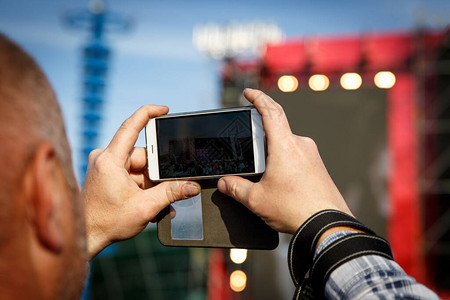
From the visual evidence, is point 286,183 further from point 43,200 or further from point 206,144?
point 43,200

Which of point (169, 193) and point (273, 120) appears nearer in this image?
point (273, 120)

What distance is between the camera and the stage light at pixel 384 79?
3658 millimetres

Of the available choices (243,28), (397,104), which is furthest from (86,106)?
(397,104)

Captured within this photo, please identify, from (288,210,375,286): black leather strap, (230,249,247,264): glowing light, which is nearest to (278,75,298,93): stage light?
(230,249,247,264): glowing light

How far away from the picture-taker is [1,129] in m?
0.39

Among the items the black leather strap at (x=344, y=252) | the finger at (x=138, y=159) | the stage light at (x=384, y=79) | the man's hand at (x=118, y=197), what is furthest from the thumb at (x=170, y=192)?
the stage light at (x=384, y=79)

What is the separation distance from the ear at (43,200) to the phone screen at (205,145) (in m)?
0.54

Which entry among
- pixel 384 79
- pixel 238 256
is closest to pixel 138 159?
pixel 238 256

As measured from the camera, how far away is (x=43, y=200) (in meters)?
0.40

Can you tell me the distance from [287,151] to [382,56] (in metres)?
3.36

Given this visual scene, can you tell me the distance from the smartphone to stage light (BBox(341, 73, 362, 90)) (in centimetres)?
296

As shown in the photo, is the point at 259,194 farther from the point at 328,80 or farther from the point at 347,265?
the point at 328,80

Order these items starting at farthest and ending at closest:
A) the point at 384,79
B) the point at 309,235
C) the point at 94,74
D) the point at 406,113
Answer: the point at 94,74 < the point at 384,79 < the point at 406,113 < the point at 309,235

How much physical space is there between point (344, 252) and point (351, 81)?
334cm
